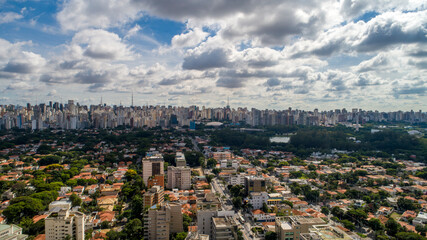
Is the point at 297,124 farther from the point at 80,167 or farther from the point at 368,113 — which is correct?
the point at 80,167

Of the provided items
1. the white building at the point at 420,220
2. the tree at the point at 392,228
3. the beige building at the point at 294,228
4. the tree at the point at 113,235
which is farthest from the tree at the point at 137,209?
the white building at the point at 420,220

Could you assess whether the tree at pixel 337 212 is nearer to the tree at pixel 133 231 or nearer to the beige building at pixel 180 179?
the beige building at pixel 180 179

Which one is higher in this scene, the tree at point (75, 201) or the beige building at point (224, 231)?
the beige building at point (224, 231)

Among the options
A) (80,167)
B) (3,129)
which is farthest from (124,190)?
(3,129)

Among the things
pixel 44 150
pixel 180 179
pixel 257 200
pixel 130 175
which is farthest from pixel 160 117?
Result: pixel 257 200

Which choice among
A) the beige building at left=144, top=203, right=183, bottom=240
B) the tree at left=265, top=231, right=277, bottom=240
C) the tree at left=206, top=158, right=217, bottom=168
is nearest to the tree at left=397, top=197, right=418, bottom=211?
the tree at left=265, top=231, right=277, bottom=240

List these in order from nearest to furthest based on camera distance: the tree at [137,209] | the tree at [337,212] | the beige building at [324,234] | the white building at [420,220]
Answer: the beige building at [324,234], the white building at [420,220], the tree at [137,209], the tree at [337,212]

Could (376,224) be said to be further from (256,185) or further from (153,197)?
(153,197)

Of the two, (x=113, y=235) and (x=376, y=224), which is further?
(x=376, y=224)

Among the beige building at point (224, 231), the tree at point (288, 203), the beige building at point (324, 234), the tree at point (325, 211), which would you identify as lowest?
the tree at point (325, 211)

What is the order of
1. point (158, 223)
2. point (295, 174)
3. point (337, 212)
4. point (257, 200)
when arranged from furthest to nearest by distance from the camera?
point (295, 174) < point (257, 200) < point (337, 212) < point (158, 223)

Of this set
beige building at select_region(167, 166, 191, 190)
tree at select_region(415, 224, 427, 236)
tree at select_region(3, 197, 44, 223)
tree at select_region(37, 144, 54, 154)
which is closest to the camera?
tree at select_region(415, 224, 427, 236)

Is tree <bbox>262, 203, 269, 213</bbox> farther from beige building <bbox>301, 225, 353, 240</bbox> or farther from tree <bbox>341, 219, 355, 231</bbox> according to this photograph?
beige building <bbox>301, 225, 353, 240</bbox>
